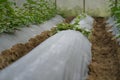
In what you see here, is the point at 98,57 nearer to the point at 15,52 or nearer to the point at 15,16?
the point at 15,52

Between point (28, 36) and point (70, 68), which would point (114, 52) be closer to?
point (28, 36)

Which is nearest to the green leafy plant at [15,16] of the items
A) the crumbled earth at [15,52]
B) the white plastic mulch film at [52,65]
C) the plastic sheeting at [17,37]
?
the plastic sheeting at [17,37]

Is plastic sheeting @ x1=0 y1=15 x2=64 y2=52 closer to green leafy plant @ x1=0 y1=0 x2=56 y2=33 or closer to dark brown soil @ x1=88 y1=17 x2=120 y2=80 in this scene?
green leafy plant @ x1=0 y1=0 x2=56 y2=33

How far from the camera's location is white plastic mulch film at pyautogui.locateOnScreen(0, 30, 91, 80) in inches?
119

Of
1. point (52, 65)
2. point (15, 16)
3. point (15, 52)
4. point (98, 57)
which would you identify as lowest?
point (98, 57)

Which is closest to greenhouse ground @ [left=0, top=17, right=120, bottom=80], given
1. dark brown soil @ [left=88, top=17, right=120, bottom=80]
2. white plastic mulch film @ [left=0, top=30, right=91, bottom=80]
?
dark brown soil @ [left=88, top=17, right=120, bottom=80]

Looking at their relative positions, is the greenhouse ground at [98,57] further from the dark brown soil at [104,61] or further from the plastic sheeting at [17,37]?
the plastic sheeting at [17,37]

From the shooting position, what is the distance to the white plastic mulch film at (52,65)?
302cm

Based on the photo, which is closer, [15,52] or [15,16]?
[15,52]

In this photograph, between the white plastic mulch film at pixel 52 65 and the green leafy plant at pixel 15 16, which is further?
the green leafy plant at pixel 15 16

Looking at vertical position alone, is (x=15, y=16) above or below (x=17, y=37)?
above

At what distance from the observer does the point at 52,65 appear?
11.1 ft

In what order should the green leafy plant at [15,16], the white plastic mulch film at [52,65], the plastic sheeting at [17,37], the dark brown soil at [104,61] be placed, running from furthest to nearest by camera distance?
the green leafy plant at [15,16] → the plastic sheeting at [17,37] → the dark brown soil at [104,61] → the white plastic mulch film at [52,65]

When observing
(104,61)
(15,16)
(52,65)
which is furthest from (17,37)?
(52,65)
